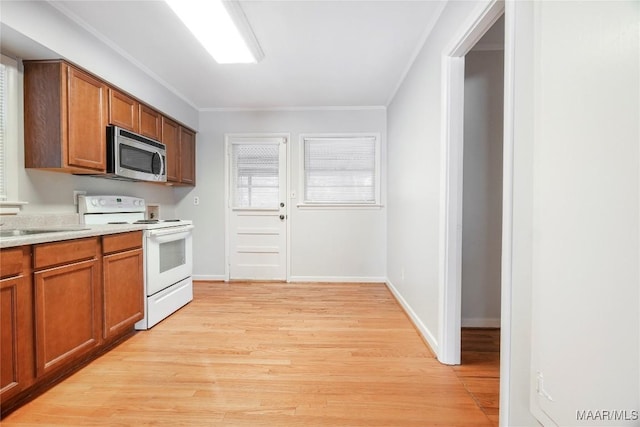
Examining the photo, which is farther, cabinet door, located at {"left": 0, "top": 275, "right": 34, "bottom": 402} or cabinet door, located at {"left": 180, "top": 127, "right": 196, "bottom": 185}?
cabinet door, located at {"left": 180, "top": 127, "right": 196, "bottom": 185}

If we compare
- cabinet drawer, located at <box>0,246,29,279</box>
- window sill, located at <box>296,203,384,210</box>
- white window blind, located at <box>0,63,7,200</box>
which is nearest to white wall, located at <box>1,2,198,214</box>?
white window blind, located at <box>0,63,7,200</box>

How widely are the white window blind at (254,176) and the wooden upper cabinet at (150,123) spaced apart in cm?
106

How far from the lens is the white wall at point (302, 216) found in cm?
404

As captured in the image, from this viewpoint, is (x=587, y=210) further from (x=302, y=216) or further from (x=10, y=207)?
(x=302, y=216)

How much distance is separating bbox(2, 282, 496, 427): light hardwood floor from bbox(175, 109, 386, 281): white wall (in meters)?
1.33

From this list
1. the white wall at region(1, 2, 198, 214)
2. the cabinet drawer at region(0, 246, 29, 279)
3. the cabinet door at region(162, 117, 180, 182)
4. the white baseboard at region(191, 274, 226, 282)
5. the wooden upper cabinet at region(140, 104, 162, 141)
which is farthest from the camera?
the white baseboard at region(191, 274, 226, 282)

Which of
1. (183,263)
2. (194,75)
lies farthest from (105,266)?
(194,75)

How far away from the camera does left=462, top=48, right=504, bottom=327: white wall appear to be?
2.49 metres

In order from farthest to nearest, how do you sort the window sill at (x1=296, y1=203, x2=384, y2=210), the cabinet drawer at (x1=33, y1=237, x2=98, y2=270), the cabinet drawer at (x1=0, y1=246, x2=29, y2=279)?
1. the window sill at (x1=296, y1=203, x2=384, y2=210)
2. the cabinet drawer at (x1=33, y1=237, x2=98, y2=270)
3. the cabinet drawer at (x1=0, y1=246, x2=29, y2=279)

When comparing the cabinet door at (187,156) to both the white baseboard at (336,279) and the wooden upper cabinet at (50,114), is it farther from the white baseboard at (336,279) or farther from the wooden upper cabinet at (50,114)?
the white baseboard at (336,279)

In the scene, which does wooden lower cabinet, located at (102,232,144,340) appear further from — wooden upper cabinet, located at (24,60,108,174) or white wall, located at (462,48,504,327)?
white wall, located at (462,48,504,327)

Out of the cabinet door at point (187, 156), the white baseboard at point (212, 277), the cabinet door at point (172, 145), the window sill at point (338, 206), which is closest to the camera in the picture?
the cabinet door at point (172, 145)

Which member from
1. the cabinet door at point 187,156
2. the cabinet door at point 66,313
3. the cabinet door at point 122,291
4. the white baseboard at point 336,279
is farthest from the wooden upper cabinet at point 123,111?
the white baseboard at point 336,279
